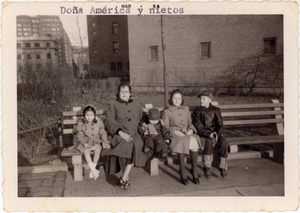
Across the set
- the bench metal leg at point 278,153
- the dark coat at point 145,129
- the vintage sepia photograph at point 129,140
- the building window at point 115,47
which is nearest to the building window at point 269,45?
the vintage sepia photograph at point 129,140

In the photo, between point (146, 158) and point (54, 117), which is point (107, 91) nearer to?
point (54, 117)

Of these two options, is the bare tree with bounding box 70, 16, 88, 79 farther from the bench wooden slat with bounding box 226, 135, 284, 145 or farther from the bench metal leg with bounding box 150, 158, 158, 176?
the bench wooden slat with bounding box 226, 135, 284, 145

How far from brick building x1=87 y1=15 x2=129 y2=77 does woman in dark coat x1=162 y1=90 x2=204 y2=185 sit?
24.4 m

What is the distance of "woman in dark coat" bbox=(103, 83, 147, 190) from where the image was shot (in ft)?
12.0

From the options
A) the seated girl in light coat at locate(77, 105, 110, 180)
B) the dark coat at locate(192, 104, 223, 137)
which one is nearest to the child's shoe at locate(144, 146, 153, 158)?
the seated girl in light coat at locate(77, 105, 110, 180)

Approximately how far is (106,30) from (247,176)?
29.2 m

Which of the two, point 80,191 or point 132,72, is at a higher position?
point 132,72

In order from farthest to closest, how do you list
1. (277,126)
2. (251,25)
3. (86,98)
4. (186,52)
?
(186,52)
(251,25)
(86,98)
(277,126)

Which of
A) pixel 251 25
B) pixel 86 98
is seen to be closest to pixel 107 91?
pixel 86 98

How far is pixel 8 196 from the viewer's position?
145 inches

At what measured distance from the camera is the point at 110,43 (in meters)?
A: 30.3

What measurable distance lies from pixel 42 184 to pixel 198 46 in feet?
39.3

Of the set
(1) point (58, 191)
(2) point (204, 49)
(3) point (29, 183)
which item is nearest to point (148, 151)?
(1) point (58, 191)

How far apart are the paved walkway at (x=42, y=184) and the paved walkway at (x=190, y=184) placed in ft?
0.40
